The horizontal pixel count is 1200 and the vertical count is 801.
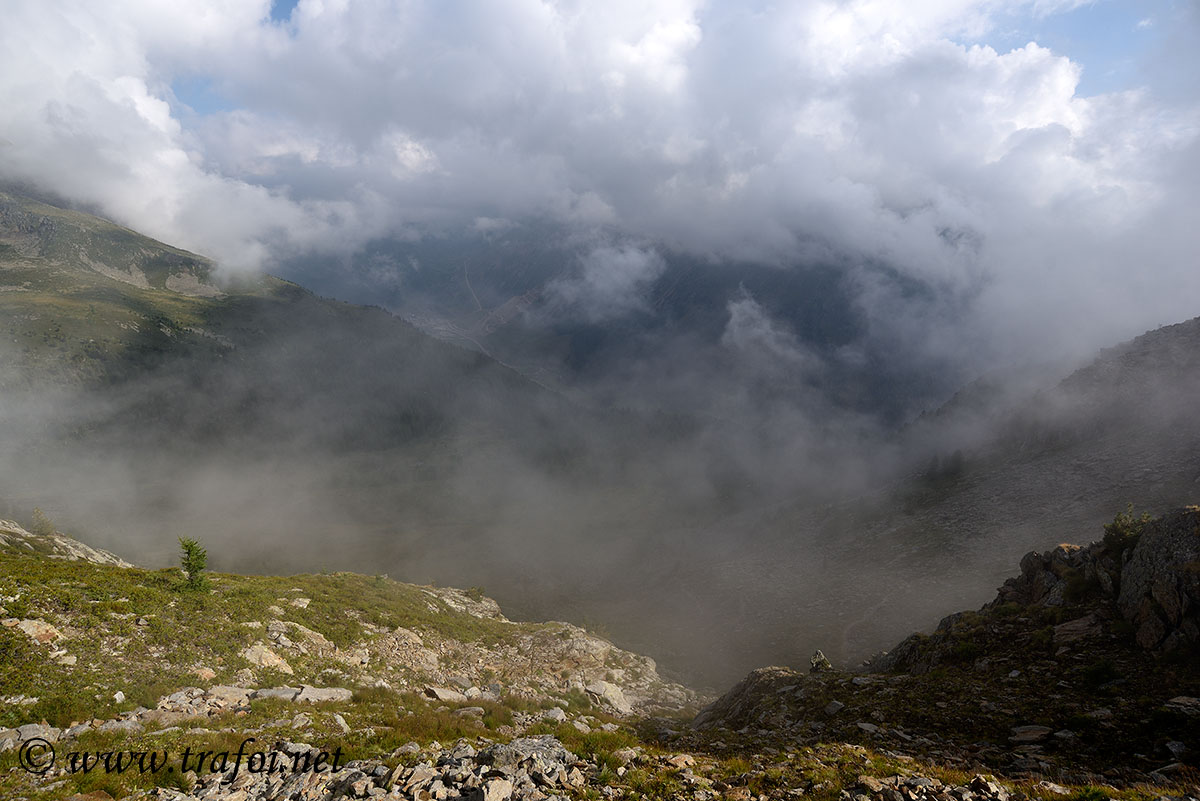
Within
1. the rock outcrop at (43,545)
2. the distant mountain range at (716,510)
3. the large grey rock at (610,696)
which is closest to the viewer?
the large grey rock at (610,696)

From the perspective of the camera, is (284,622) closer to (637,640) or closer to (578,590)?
(637,640)

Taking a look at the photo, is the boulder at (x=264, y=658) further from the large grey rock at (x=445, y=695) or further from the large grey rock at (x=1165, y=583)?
the large grey rock at (x=1165, y=583)

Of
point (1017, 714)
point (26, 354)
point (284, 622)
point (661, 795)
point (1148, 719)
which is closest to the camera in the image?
point (661, 795)

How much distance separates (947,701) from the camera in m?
22.7

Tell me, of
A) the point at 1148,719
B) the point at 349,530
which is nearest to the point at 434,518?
the point at 349,530

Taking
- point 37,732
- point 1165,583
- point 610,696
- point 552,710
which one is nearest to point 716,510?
point 610,696

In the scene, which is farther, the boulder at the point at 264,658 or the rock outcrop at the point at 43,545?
the rock outcrop at the point at 43,545

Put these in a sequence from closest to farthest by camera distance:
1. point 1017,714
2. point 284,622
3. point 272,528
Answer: point 1017,714 → point 284,622 → point 272,528

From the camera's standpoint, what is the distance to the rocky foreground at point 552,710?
537 inches

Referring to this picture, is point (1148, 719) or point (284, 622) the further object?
point (284, 622)

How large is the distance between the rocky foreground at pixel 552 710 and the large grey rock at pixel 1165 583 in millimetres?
101

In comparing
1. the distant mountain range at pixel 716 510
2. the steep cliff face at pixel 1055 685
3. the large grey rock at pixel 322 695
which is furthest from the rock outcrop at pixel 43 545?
the steep cliff face at pixel 1055 685

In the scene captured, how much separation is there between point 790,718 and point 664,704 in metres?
22.7

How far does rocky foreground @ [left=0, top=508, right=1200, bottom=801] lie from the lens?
13.6 meters
